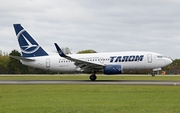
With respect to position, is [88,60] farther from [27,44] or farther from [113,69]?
[27,44]

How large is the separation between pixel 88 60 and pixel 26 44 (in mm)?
8949

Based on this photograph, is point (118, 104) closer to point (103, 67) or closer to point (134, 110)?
A: point (134, 110)

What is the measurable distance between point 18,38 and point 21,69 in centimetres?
6110

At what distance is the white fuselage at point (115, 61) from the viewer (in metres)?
41.5

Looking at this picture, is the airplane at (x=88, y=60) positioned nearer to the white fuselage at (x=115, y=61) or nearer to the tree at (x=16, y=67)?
the white fuselage at (x=115, y=61)

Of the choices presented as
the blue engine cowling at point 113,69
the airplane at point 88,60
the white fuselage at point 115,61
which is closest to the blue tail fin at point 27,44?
the airplane at point 88,60

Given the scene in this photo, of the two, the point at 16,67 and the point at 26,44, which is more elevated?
the point at 26,44

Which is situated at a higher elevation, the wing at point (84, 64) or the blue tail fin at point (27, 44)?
the blue tail fin at point (27, 44)

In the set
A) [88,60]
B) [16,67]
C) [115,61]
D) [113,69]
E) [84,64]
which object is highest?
[16,67]

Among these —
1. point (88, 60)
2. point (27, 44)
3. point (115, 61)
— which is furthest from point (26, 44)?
point (115, 61)

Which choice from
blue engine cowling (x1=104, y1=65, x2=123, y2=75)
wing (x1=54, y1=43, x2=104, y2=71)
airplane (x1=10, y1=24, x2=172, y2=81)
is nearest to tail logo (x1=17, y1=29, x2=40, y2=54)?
airplane (x1=10, y1=24, x2=172, y2=81)

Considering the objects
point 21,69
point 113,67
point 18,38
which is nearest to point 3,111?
point 113,67

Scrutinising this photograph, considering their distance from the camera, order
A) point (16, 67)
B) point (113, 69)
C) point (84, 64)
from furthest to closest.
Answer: point (16, 67) → point (84, 64) → point (113, 69)

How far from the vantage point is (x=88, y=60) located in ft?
144
